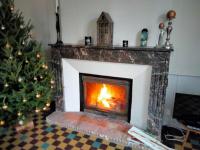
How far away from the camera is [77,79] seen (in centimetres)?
278

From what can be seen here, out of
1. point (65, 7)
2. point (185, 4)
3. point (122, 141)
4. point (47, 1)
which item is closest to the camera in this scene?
point (185, 4)

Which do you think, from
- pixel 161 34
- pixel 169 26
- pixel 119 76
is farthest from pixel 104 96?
pixel 169 26

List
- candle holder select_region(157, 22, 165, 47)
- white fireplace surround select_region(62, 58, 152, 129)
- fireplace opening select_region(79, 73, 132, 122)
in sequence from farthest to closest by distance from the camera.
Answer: fireplace opening select_region(79, 73, 132, 122) < white fireplace surround select_region(62, 58, 152, 129) < candle holder select_region(157, 22, 165, 47)

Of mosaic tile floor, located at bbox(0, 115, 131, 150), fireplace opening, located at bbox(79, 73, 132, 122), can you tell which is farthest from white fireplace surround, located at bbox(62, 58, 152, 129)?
mosaic tile floor, located at bbox(0, 115, 131, 150)

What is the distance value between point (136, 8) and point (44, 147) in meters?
2.30

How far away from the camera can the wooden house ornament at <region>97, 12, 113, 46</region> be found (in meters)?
2.30

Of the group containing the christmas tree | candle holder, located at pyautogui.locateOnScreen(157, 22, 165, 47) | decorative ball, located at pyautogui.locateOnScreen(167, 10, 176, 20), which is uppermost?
decorative ball, located at pyautogui.locateOnScreen(167, 10, 176, 20)

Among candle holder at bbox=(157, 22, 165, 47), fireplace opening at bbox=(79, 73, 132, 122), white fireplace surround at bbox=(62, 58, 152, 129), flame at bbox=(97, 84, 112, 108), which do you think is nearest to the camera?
candle holder at bbox=(157, 22, 165, 47)

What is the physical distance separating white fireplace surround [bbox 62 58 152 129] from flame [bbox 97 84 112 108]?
33 centimetres

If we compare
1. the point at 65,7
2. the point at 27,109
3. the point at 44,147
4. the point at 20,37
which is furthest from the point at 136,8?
the point at 44,147

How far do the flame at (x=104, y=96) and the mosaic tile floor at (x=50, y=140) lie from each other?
2.07ft

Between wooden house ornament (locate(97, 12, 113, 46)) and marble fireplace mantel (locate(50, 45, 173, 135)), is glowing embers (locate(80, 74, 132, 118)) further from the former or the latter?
wooden house ornament (locate(97, 12, 113, 46))

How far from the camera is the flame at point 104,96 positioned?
2711 mm

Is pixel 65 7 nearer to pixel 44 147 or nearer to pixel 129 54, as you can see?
pixel 129 54
